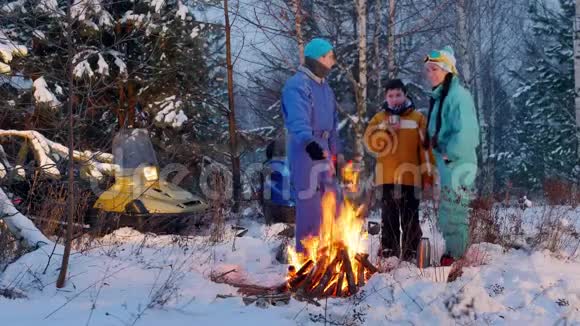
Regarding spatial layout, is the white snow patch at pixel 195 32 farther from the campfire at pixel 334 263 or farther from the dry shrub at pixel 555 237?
the dry shrub at pixel 555 237

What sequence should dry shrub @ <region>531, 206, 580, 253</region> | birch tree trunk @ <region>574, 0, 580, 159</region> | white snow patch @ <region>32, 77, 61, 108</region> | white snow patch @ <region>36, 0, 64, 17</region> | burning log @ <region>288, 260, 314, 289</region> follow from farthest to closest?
birch tree trunk @ <region>574, 0, 580, 159</region> < white snow patch @ <region>32, 77, 61, 108</region> < dry shrub @ <region>531, 206, 580, 253</region> < burning log @ <region>288, 260, 314, 289</region> < white snow patch @ <region>36, 0, 64, 17</region>

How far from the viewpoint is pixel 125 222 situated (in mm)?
7656

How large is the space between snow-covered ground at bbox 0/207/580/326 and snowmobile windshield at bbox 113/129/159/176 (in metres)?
3.08

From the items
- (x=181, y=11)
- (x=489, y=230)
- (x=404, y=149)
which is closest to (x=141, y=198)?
(x=404, y=149)

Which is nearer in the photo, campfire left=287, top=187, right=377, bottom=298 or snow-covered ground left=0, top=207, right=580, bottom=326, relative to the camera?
snow-covered ground left=0, top=207, right=580, bottom=326

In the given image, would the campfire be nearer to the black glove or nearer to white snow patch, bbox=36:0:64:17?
the black glove

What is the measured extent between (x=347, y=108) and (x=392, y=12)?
17.0ft

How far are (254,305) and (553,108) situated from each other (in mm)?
19397

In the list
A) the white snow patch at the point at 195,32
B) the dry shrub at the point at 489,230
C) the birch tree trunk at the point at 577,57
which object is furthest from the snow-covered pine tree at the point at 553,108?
the dry shrub at the point at 489,230

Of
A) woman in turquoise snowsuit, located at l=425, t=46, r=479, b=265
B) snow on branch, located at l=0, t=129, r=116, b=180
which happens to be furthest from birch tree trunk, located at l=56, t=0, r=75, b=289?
woman in turquoise snowsuit, located at l=425, t=46, r=479, b=265

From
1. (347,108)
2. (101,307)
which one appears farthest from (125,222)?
(347,108)

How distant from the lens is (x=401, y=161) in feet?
17.7

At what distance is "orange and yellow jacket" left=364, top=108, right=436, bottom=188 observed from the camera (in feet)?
17.7

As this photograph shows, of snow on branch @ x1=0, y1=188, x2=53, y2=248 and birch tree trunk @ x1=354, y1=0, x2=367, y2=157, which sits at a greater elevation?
birch tree trunk @ x1=354, y1=0, x2=367, y2=157
